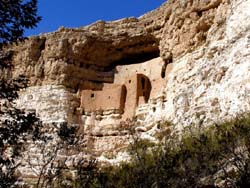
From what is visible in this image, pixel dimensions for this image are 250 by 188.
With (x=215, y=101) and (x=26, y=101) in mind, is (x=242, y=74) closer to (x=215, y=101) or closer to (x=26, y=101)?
(x=215, y=101)

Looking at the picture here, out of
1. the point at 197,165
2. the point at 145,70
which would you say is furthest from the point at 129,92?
the point at 197,165

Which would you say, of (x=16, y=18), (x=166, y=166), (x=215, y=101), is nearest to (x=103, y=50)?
(x=215, y=101)

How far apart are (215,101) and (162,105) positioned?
15.2 feet

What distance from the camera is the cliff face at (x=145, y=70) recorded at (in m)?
18.9

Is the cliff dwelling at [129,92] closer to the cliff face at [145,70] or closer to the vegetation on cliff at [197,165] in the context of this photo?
the cliff face at [145,70]

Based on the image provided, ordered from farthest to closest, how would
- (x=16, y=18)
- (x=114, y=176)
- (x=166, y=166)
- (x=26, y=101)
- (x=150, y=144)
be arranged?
(x=26, y=101)
(x=150, y=144)
(x=114, y=176)
(x=166, y=166)
(x=16, y=18)

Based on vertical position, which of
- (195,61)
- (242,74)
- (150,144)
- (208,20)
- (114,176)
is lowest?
(114,176)

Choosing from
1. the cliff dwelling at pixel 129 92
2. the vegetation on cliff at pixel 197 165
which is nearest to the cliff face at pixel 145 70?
the cliff dwelling at pixel 129 92

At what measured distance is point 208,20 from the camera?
2172cm

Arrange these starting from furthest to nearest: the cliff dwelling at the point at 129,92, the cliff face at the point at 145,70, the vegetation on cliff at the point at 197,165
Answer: the cliff dwelling at the point at 129,92 → the cliff face at the point at 145,70 → the vegetation on cliff at the point at 197,165

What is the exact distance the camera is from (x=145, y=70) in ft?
86.9

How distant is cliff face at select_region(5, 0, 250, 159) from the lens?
18.9 meters

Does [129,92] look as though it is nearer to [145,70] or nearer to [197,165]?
[145,70]

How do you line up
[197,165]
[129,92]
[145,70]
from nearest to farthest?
[197,165]
[129,92]
[145,70]
